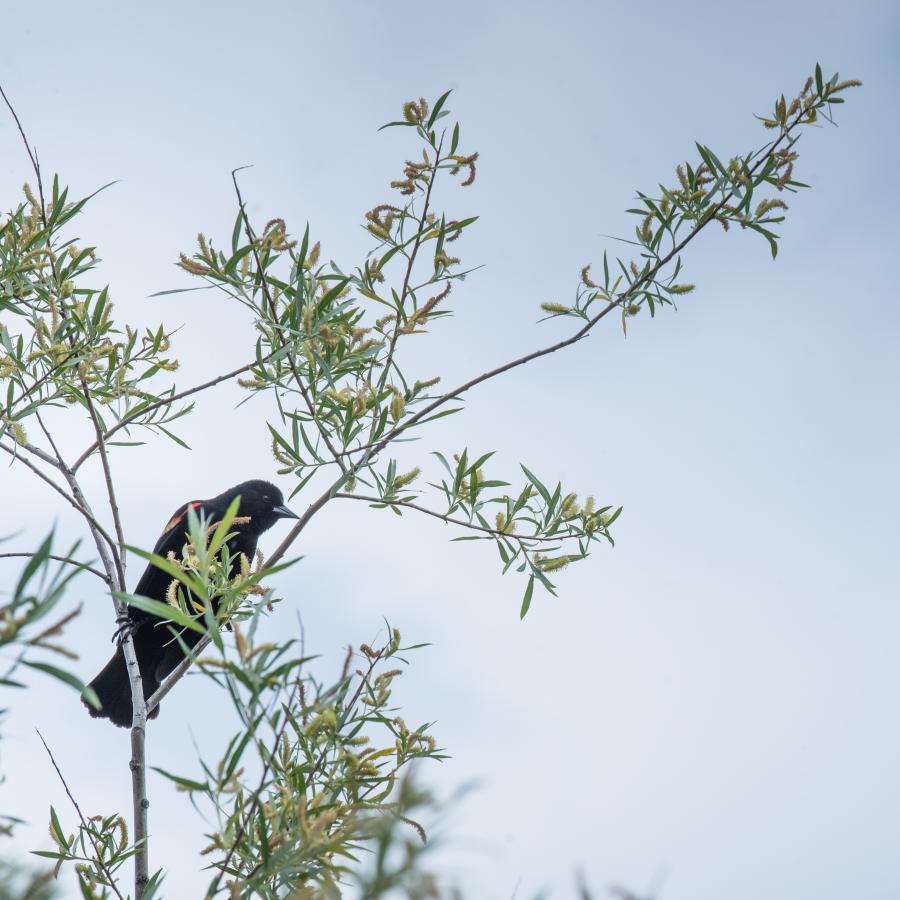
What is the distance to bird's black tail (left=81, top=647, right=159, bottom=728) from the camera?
5.13 meters

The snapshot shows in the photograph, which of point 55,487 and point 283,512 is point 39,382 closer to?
point 55,487

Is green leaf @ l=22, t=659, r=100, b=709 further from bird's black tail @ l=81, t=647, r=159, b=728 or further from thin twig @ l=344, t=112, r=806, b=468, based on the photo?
bird's black tail @ l=81, t=647, r=159, b=728

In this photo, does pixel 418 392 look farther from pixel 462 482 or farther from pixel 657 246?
pixel 657 246

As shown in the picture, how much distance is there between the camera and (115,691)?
520 centimetres

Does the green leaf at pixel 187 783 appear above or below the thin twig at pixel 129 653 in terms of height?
below

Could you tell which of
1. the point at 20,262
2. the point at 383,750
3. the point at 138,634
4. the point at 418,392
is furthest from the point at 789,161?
the point at 138,634

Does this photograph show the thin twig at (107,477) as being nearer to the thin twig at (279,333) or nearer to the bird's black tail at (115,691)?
the thin twig at (279,333)

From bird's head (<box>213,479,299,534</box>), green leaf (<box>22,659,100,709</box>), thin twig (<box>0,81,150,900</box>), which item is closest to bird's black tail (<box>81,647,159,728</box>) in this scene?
bird's head (<box>213,479,299,534</box>)

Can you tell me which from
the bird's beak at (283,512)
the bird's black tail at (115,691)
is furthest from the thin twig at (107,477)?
the bird's beak at (283,512)

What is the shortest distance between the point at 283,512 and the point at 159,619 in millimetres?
1444

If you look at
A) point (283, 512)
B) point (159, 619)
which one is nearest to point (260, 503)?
point (283, 512)

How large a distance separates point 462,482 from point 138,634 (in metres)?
2.82

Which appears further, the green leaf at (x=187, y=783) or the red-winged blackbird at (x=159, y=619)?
the red-winged blackbird at (x=159, y=619)

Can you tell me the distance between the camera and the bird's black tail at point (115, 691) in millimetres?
5129
